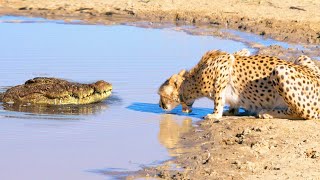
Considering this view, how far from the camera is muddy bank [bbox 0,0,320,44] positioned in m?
19.9

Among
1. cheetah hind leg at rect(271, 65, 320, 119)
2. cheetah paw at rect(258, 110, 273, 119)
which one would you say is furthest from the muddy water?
cheetah hind leg at rect(271, 65, 320, 119)

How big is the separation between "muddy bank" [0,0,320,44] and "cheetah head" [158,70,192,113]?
7.26 m

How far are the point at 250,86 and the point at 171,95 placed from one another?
1.18m

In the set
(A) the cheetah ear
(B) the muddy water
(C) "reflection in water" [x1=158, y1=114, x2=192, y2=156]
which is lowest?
(C) "reflection in water" [x1=158, y1=114, x2=192, y2=156]

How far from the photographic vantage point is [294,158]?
8.62 m

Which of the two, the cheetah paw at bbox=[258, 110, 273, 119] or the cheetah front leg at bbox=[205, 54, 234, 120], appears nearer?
the cheetah paw at bbox=[258, 110, 273, 119]

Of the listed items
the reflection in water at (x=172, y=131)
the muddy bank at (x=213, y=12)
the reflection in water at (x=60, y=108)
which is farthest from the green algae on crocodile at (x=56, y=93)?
the muddy bank at (x=213, y=12)

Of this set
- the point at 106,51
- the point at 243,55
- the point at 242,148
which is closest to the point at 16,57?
the point at 106,51

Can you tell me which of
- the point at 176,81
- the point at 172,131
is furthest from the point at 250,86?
the point at 172,131

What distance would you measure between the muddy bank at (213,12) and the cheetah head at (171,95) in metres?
7.26

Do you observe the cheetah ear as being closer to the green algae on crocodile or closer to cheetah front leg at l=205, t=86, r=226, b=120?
cheetah front leg at l=205, t=86, r=226, b=120

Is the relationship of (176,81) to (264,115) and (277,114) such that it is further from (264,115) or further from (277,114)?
(277,114)

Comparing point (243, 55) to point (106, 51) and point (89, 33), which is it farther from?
point (89, 33)

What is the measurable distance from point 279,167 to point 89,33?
12.2 meters
